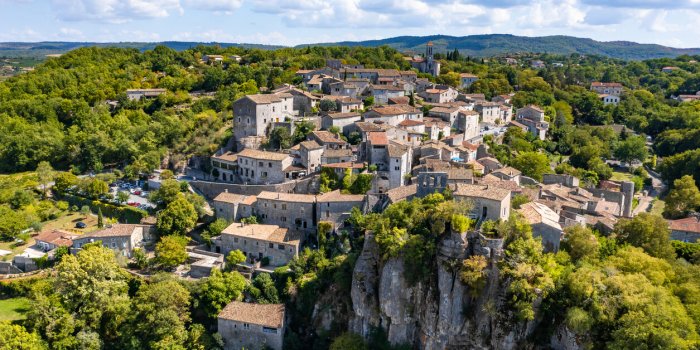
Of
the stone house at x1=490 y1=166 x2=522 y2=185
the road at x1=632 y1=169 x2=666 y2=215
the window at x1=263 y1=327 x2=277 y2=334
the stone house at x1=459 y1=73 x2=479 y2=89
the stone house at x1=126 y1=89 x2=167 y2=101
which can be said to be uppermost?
the stone house at x1=459 y1=73 x2=479 y2=89

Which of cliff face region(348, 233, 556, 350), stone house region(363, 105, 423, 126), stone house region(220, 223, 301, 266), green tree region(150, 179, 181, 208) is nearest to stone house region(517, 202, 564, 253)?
cliff face region(348, 233, 556, 350)

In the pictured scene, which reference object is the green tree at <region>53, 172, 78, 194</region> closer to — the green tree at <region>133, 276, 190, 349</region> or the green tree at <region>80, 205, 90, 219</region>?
the green tree at <region>80, 205, 90, 219</region>

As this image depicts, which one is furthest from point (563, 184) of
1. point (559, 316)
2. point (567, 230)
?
point (559, 316)

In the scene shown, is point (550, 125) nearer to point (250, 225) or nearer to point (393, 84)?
point (393, 84)

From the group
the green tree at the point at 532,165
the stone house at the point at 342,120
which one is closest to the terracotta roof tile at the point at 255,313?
the stone house at the point at 342,120

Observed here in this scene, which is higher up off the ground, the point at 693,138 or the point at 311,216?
the point at 693,138

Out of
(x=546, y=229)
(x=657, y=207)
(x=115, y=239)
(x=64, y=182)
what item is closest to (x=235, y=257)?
(x=115, y=239)
